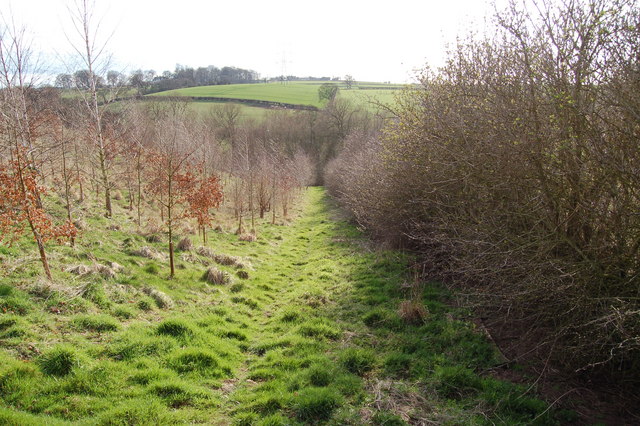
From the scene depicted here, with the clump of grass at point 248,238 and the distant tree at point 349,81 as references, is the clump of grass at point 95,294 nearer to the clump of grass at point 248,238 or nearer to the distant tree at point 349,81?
the clump of grass at point 248,238

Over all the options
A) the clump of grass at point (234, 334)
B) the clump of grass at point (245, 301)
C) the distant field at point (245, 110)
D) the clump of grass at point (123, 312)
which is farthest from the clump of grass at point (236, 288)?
the distant field at point (245, 110)

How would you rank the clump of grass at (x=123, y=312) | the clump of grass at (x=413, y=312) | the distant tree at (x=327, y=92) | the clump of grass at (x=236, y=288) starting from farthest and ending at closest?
the distant tree at (x=327, y=92) → the clump of grass at (x=236, y=288) → the clump of grass at (x=413, y=312) → the clump of grass at (x=123, y=312)

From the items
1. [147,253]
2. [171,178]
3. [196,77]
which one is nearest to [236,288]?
[147,253]

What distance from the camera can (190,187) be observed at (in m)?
11.5

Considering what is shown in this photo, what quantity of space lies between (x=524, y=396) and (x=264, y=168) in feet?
62.6

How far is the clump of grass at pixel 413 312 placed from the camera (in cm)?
729

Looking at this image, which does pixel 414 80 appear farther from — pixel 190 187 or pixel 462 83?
pixel 190 187

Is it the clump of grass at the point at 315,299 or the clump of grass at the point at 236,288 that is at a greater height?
the clump of grass at the point at 315,299

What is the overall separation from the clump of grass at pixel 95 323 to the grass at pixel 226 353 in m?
0.02

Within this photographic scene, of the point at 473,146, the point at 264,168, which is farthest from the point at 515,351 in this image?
the point at 264,168

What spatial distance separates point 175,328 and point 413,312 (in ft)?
14.4

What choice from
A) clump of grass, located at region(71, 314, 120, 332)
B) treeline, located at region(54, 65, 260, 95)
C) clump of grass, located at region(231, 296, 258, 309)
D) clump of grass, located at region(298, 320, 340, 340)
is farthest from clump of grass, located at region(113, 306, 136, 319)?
treeline, located at region(54, 65, 260, 95)

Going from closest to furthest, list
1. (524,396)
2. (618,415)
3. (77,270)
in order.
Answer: (618,415) < (524,396) < (77,270)

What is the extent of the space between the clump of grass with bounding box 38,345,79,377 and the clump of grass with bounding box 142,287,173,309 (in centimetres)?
276
